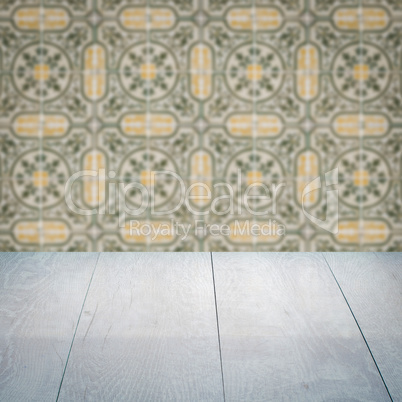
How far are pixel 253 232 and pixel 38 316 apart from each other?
64 cm

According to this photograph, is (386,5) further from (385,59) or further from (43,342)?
(43,342)

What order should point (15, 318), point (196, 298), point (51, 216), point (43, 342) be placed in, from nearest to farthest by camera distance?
1. point (43, 342)
2. point (15, 318)
3. point (196, 298)
4. point (51, 216)

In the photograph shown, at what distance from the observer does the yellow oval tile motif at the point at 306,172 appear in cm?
159

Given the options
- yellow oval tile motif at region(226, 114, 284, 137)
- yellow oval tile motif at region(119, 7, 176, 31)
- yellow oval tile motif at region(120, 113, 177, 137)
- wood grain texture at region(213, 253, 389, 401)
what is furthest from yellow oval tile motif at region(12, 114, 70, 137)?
wood grain texture at region(213, 253, 389, 401)

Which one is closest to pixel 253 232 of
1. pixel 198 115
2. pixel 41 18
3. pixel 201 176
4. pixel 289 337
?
pixel 201 176

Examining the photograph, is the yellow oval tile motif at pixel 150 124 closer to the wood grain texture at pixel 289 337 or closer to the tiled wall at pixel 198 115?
the tiled wall at pixel 198 115

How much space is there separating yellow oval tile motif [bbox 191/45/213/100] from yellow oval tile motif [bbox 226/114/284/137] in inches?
3.9

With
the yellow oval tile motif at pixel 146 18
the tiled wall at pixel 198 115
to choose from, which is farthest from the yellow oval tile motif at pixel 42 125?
the yellow oval tile motif at pixel 146 18

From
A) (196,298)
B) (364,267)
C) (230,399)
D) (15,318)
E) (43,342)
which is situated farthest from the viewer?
(364,267)

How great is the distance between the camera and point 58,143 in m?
1.58

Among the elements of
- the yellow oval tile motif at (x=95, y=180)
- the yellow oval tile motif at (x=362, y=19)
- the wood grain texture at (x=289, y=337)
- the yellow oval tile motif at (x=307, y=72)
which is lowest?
the wood grain texture at (x=289, y=337)

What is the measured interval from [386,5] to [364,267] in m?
0.67

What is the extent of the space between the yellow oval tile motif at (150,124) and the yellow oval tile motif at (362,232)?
1.70 ft

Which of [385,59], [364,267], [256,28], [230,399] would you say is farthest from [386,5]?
[230,399]
